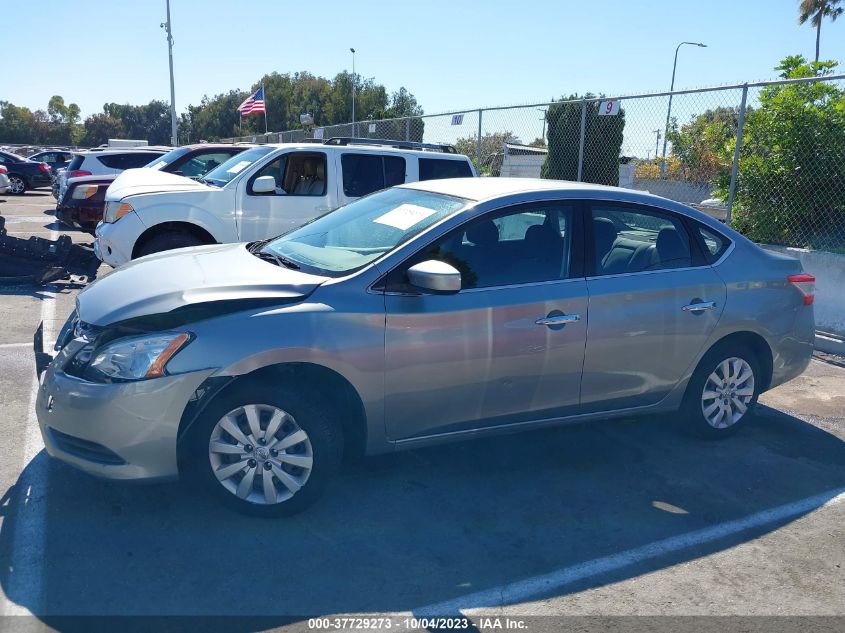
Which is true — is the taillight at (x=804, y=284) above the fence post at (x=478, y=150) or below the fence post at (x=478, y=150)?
below

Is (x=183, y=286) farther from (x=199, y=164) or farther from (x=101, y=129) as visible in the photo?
(x=101, y=129)

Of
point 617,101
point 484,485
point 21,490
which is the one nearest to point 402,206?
point 484,485

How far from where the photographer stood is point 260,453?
12.4ft

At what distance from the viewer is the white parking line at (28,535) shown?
124 inches

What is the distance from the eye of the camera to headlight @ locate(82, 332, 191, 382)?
11.7ft

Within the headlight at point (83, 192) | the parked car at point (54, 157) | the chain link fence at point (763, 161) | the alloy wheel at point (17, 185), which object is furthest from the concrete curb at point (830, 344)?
the parked car at point (54, 157)

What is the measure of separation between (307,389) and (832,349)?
21.1ft

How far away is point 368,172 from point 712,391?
17.3 feet

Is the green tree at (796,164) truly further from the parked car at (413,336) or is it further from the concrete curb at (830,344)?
the parked car at (413,336)

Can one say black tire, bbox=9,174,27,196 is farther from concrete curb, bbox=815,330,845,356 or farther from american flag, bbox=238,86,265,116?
concrete curb, bbox=815,330,845,356

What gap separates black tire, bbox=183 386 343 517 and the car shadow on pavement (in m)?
0.12

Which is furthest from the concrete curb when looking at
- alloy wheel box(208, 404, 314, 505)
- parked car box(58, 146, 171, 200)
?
parked car box(58, 146, 171, 200)

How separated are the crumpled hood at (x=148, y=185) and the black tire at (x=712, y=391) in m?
5.79

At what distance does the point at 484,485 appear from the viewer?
174 inches
